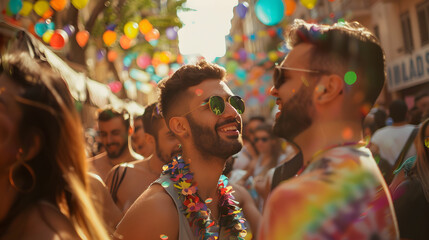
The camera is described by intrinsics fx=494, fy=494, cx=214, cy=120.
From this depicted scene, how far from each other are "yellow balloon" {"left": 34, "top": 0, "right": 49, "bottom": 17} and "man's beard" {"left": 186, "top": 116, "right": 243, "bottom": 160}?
6.51 metres

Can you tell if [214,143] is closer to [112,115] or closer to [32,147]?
[32,147]

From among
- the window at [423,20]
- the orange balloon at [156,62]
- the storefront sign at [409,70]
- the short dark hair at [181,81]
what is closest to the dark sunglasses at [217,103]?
the short dark hair at [181,81]

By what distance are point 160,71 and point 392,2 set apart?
966 centimetres

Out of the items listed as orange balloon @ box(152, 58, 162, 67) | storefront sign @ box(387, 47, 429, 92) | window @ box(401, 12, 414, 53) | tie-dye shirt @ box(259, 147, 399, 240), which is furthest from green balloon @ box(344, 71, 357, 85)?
window @ box(401, 12, 414, 53)

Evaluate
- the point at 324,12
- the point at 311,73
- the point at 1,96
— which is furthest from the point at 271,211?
the point at 324,12

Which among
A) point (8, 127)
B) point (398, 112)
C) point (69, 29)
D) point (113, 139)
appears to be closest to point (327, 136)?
point (8, 127)

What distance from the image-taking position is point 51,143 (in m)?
1.65

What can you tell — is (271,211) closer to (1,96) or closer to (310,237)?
(310,237)

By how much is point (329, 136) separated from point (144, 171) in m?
2.76

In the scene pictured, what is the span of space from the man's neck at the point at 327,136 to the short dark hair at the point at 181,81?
1.33m

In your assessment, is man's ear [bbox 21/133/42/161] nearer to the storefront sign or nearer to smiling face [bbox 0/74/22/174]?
smiling face [bbox 0/74/22/174]

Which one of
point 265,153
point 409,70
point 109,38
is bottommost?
point 409,70

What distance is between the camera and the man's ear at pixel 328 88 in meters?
1.86

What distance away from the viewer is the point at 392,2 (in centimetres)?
1889
